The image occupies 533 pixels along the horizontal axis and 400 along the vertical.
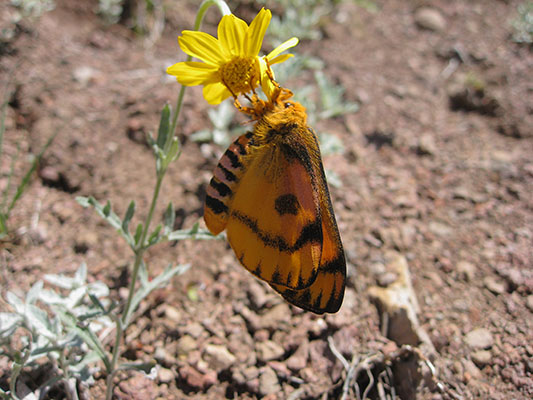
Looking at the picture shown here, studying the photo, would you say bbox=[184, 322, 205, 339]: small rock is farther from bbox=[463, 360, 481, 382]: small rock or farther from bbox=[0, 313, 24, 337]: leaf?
bbox=[463, 360, 481, 382]: small rock

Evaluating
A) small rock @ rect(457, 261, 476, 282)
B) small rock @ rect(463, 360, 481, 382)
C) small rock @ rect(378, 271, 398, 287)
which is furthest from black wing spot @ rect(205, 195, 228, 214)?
small rock @ rect(457, 261, 476, 282)

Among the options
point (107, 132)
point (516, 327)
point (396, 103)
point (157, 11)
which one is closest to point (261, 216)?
point (516, 327)

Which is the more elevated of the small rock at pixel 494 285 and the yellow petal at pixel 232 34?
the yellow petal at pixel 232 34

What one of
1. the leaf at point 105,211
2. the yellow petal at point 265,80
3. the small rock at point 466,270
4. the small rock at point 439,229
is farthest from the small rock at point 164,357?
the small rock at point 439,229

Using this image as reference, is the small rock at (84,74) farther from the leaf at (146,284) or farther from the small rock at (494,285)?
the small rock at (494,285)

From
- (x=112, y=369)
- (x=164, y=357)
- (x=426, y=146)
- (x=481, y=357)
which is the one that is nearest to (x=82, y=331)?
(x=112, y=369)

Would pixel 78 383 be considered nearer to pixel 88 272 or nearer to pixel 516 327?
pixel 88 272
